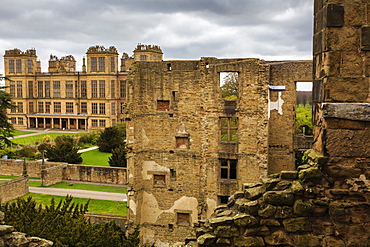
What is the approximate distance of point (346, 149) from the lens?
18.2 feet

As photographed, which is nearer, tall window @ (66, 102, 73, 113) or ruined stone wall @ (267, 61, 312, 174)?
ruined stone wall @ (267, 61, 312, 174)

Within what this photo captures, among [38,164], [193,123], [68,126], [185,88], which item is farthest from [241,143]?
[68,126]

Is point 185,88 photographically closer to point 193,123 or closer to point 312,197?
point 193,123

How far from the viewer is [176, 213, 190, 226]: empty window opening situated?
62.0 feet

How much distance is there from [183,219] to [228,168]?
362cm

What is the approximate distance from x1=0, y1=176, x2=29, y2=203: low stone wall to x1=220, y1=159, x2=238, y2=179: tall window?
1522 cm

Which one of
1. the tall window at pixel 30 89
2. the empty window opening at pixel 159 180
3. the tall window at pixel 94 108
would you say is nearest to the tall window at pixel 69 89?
the tall window at pixel 94 108

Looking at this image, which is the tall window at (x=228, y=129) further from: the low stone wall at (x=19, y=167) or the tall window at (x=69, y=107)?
the tall window at (x=69, y=107)

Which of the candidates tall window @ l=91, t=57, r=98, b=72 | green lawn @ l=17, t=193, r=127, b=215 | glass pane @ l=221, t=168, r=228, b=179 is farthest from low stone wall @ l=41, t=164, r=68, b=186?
tall window @ l=91, t=57, r=98, b=72

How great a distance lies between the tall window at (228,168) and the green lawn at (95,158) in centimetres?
1759

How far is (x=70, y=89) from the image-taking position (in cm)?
6175

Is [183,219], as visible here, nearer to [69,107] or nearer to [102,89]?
[102,89]

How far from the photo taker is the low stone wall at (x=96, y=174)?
2911 centimetres

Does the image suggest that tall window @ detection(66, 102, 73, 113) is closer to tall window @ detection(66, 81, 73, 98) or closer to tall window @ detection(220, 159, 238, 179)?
tall window @ detection(66, 81, 73, 98)
